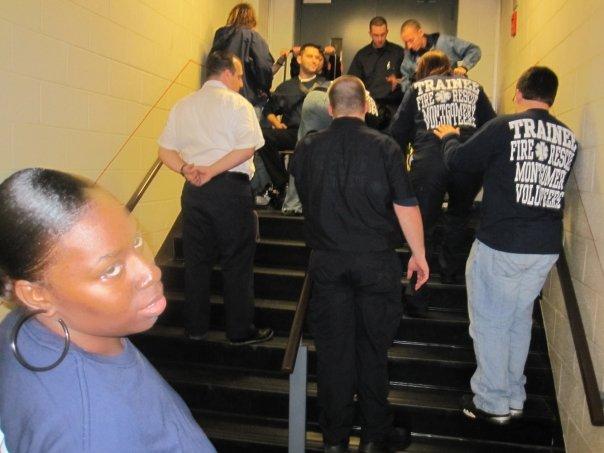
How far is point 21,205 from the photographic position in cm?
63

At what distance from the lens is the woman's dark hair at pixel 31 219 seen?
631 millimetres

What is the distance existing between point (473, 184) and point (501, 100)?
9.18ft

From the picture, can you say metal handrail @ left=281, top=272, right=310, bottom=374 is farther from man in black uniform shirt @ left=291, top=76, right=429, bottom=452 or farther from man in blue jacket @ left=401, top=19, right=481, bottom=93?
man in blue jacket @ left=401, top=19, right=481, bottom=93

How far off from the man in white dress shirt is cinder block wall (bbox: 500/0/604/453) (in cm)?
160

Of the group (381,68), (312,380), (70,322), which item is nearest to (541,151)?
(312,380)

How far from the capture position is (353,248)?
7.59ft

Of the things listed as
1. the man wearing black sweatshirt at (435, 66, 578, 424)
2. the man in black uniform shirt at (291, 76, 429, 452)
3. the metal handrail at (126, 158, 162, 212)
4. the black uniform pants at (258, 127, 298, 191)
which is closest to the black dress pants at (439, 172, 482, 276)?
the man wearing black sweatshirt at (435, 66, 578, 424)

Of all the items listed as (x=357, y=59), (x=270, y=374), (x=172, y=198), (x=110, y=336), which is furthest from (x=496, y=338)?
(x=357, y=59)

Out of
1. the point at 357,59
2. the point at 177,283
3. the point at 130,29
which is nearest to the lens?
the point at 130,29

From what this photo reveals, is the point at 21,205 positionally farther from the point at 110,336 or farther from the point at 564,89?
the point at 564,89

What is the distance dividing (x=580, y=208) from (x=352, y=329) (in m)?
1.23

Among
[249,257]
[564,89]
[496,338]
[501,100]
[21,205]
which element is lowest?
[496,338]

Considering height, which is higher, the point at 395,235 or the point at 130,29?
the point at 130,29

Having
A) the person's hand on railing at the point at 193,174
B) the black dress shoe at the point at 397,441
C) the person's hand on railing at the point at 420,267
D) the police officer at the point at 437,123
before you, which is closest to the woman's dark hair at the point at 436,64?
the police officer at the point at 437,123
